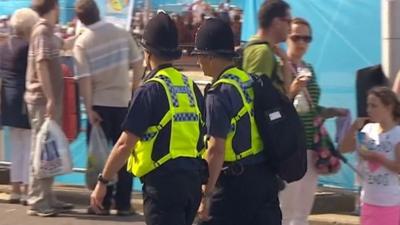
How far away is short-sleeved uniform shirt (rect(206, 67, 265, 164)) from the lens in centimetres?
488

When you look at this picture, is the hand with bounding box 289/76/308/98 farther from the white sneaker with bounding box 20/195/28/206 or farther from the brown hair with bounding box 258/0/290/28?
the white sneaker with bounding box 20/195/28/206

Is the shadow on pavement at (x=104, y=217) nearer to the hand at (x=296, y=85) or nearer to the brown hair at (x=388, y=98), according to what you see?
the hand at (x=296, y=85)

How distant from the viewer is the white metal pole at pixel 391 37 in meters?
6.60

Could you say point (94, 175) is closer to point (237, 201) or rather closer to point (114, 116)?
point (114, 116)

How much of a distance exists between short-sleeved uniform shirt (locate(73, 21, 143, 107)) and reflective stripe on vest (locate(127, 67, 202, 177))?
2990 mm

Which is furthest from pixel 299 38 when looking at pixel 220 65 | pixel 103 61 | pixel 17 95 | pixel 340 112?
pixel 17 95

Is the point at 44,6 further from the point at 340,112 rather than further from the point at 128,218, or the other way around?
the point at 340,112

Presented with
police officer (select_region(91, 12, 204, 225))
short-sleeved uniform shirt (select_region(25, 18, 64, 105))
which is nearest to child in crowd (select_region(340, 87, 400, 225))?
police officer (select_region(91, 12, 204, 225))

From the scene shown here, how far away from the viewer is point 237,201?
5.01m

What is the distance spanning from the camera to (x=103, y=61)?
805 cm

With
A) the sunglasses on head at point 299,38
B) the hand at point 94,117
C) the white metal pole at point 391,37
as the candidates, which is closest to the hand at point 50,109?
the hand at point 94,117

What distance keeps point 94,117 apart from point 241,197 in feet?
10.6

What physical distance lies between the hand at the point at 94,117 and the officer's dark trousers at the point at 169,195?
304 cm

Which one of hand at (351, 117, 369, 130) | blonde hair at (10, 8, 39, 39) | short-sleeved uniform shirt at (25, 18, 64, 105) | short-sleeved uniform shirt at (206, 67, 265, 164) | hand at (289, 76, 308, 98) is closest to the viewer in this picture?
short-sleeved uniform shirt at (206, 67, 265, 164)
